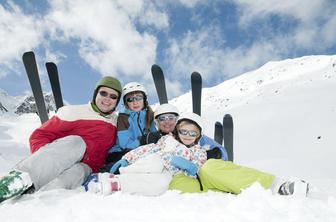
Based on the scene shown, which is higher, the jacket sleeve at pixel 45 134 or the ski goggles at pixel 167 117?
the ski goggles at pixel 167 117

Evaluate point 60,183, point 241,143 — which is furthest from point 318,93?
point 60,183

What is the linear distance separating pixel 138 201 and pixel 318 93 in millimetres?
15595

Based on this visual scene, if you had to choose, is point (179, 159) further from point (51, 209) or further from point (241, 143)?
point (241, 143)

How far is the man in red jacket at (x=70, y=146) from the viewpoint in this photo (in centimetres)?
317

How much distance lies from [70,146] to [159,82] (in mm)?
3513

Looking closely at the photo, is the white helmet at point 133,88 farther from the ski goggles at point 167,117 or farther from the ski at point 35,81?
the ski at point 35,81

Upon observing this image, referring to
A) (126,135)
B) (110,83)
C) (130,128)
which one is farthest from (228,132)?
(110,83)

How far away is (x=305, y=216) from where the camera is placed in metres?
2.31

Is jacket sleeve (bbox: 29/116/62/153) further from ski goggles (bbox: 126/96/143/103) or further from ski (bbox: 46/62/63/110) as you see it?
ski (bbox: 46/62/63/110)

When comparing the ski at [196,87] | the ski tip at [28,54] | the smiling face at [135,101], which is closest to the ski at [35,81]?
the ski tip at [28,54]

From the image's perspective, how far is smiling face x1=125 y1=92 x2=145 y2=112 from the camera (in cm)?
487

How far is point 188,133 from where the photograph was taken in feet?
13.7

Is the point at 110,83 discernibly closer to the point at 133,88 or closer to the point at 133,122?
the point at 133,88

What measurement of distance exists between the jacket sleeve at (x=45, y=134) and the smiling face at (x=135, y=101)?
1.01 metres
